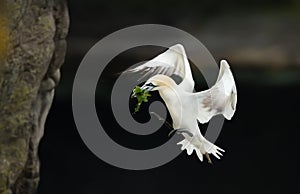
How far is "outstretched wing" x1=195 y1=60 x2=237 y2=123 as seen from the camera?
3.30 ft

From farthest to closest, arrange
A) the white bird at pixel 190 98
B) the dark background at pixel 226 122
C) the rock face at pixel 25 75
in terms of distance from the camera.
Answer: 1. the dark background at pixel 226 122
2. the rock face at pixel 25 75
3. the white bird at pixel 190 98

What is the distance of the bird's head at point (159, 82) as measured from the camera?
998 mm

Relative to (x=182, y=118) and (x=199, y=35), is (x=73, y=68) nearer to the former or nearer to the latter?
(x=199, y=35)

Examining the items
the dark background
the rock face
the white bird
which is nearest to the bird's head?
the white bird

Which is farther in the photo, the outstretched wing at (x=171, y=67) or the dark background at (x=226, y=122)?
the dark background at (x=226, y=122)

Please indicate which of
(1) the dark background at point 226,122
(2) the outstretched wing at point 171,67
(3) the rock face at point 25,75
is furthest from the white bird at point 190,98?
(1) the dark background at point 226,122

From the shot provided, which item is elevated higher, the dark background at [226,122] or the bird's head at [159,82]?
the bird's head at [159,82]

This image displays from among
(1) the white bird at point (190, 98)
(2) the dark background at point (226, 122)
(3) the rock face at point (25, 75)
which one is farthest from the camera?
(2) the dark background at point (226, 122)

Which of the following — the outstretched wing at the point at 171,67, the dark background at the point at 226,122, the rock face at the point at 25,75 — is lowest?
the dark background at the point at 226,122

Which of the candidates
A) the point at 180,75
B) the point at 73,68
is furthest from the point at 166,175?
the point at 180,75

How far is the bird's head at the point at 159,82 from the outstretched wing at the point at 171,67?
23 millimetres

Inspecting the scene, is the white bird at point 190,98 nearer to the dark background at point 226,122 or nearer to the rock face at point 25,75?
the rock face at point 25,75

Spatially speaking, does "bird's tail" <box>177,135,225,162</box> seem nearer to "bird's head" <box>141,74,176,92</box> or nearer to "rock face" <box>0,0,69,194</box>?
"bird's head" <box>141,74,176,92</box>

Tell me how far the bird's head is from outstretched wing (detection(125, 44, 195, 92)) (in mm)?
23
